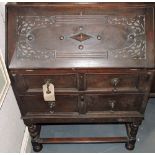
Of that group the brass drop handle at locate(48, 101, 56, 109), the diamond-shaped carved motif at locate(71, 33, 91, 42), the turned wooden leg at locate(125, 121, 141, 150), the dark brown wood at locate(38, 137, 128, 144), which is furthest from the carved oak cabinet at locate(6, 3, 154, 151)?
the dark brown wood at locate(38, 137, 128, 144)

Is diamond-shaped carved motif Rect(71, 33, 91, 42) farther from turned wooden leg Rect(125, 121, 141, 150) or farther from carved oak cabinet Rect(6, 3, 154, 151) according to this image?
turned wooden leg Rect(125, 121, 141, 150)

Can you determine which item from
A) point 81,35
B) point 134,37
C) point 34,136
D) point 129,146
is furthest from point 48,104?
point 129,146

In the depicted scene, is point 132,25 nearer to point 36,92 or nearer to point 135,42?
point 135,42

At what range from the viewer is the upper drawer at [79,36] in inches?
57.2

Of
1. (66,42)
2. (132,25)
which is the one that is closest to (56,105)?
(66,42)

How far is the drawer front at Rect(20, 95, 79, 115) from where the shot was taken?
1633mm

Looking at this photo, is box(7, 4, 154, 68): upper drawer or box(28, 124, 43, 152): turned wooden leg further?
box(28, 124, 43, 152): turned wooden leg

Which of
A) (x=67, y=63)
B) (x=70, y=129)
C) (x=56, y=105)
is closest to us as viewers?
(x=67, y=63)

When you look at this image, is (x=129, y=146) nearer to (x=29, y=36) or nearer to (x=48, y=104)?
(x=48, y=104)

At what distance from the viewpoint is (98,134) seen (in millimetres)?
2258

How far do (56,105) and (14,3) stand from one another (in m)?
0.70

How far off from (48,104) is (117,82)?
48 centimetres

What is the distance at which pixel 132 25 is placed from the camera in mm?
1493

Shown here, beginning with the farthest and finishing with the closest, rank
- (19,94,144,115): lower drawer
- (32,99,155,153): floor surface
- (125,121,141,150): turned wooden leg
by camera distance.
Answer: (32,99,155,153): floor surface → (125,121,141,150): turned wooden leg → (19,94,144,115): lower drawer
